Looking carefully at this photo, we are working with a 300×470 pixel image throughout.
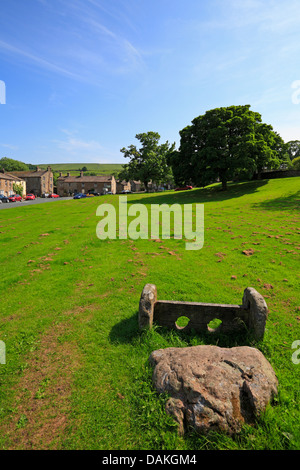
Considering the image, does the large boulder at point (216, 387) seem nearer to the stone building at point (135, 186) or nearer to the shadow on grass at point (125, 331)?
the shadow on grass at point (125, 331)

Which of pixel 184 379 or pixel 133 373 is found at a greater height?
pixel 184 379

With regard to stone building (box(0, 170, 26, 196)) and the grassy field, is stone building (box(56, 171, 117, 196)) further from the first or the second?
the grassy field

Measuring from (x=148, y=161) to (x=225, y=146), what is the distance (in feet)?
98.2

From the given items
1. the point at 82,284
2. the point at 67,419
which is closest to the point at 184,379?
the point at 67,419

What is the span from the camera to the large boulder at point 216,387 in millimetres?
3410

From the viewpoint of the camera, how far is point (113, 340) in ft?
18.0

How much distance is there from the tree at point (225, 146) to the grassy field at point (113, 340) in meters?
26.6

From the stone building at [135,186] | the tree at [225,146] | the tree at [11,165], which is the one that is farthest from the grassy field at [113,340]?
the tree at [11,165]

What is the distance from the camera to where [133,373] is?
4500 mm

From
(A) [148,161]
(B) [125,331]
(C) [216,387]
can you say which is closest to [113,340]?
(B) [125,331]

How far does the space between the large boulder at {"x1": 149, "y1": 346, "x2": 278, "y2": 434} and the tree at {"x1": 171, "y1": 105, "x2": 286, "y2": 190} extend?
35483 millimetres

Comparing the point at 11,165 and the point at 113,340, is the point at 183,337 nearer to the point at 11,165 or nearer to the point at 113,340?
the point at 113,340

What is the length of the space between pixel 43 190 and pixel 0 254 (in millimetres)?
102912
